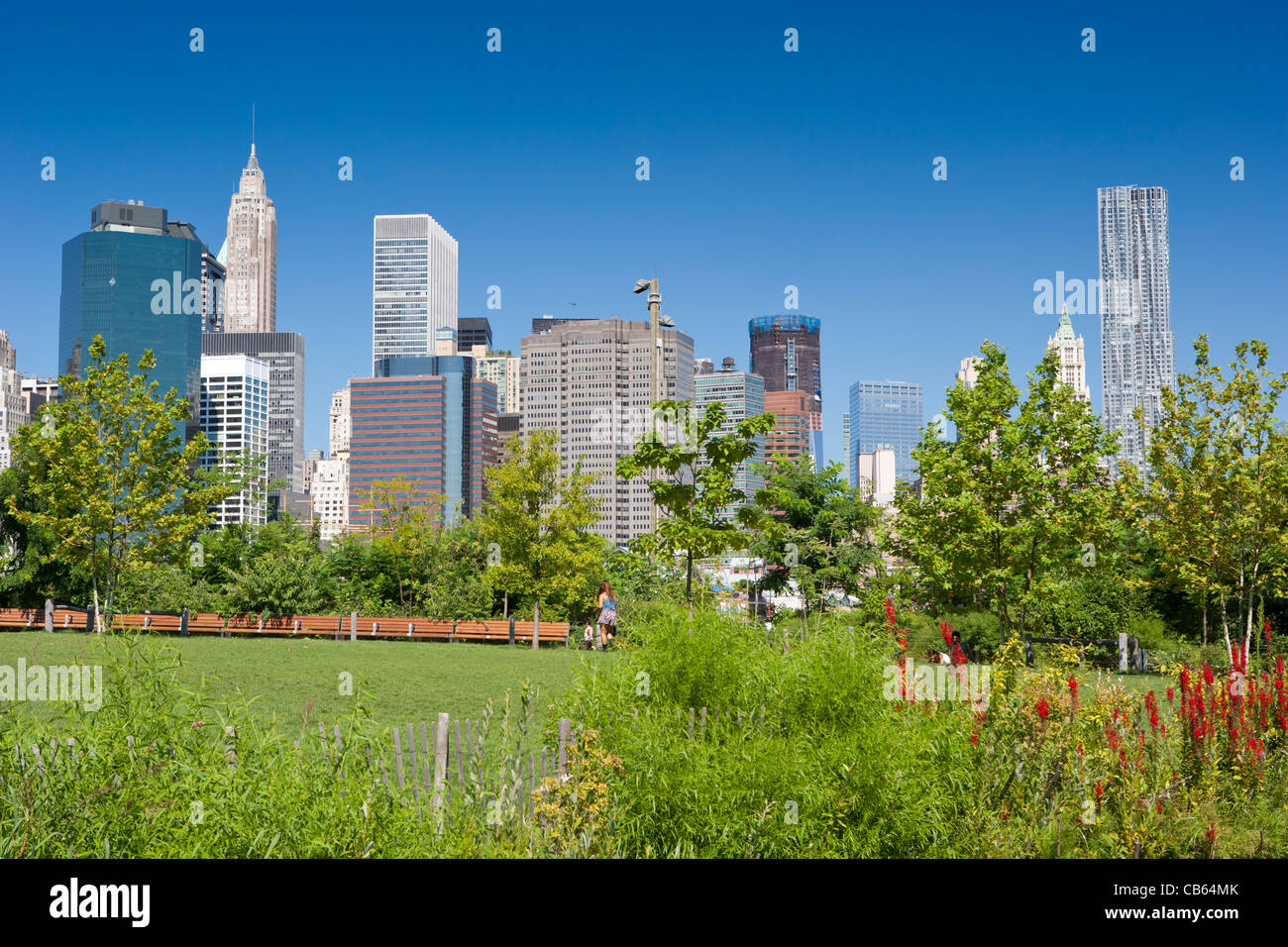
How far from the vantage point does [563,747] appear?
5.96 metres

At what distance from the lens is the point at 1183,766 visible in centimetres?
688

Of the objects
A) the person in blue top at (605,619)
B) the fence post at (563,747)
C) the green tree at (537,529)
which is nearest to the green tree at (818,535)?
the person in blue top at (605,619)

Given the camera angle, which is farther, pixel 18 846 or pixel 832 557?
pixel 832 557

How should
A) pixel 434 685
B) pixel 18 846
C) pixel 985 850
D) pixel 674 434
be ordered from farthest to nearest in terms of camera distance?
pixel 674 434 < pixel 434 685 < pixel 985 850 < pixel 18 846

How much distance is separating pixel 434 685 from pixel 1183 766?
10.8 m

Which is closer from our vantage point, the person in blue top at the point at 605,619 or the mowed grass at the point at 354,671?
the mowed grass at the point at 354,671

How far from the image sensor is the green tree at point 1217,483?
574 inches

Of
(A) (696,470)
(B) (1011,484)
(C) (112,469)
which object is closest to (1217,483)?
(B) (1011,484)

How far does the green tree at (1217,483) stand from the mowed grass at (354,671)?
9795mm

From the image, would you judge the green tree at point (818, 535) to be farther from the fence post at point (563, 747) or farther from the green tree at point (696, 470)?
the fence post at point (563, 747)
